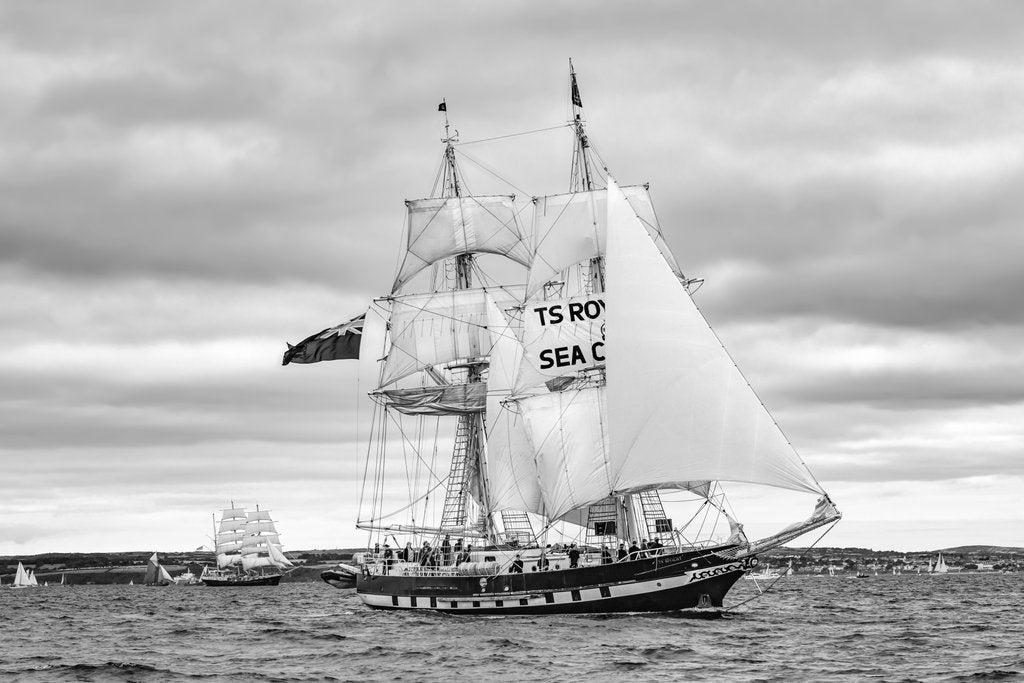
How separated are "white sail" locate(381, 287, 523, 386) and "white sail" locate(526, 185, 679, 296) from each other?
17301 mm

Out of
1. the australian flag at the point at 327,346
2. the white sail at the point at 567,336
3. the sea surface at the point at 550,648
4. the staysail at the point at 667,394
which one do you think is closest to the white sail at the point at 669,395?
the staysail at the point at 667,394

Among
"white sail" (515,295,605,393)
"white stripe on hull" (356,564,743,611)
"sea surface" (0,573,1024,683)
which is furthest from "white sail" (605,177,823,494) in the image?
"white sail" (515,295,605,393)

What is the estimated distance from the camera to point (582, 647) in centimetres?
5753

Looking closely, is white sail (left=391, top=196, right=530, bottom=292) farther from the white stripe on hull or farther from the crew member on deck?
the crew member on deck

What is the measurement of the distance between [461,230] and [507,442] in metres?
21.0

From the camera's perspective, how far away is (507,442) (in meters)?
91.3

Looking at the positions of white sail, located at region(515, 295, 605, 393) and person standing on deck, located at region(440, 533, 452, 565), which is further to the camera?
person standing on deck, located at region(440, 533, 452, 565)

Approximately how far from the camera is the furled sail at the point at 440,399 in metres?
103

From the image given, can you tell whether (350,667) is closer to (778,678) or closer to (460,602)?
(778,678)

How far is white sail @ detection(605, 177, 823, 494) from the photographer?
65688 millimetres

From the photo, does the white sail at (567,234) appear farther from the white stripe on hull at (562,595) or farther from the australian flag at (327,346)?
the australian flag at (327,346)

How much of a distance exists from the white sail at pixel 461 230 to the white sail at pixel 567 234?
17962 mm

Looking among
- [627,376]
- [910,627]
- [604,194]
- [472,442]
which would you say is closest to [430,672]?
[627,376]

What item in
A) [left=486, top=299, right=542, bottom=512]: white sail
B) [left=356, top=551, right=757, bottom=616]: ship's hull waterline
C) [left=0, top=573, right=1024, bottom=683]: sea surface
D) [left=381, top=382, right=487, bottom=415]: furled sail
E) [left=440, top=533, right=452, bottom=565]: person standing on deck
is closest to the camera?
[left=0, top=573, right=1024, bottom=683]: sea surface
